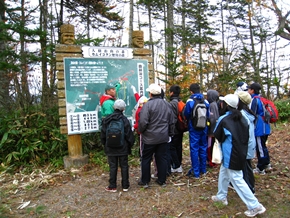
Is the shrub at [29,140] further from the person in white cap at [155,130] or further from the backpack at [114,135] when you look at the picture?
the person in white cap at [155,130]

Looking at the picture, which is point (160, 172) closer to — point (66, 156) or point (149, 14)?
point (66, 156)

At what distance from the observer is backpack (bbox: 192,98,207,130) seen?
4.55m

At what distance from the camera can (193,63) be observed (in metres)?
20.6

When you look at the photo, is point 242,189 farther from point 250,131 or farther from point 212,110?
point 212,110

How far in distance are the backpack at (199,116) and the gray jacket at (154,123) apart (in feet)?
1.97

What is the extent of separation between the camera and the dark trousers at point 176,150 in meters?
5.08

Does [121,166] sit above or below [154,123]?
below

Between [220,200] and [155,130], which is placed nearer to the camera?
[220,200]

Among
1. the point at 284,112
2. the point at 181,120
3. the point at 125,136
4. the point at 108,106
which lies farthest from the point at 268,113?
the point at 284,112

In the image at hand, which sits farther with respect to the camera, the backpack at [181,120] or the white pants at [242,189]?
the backpack at [181,120]

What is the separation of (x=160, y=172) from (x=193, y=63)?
17308 millimetres

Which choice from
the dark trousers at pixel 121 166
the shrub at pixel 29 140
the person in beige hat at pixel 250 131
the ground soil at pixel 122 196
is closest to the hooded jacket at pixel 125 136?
the dark trousers at pixel 121 166

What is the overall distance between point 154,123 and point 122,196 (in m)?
1.38

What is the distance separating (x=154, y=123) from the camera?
4258 mm
